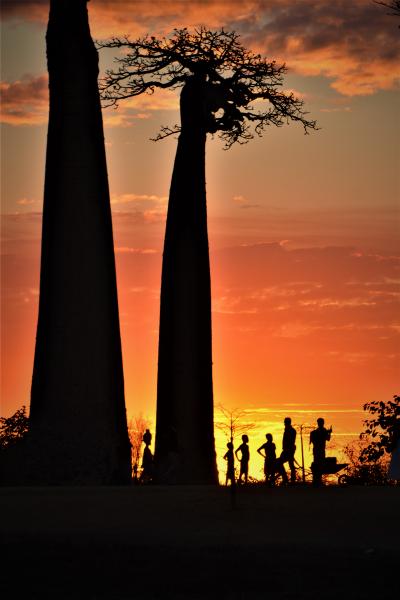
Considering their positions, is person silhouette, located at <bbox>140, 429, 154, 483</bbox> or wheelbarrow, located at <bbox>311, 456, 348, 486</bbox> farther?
person silhouette, located at <bbox>140, 429, 154, 483</bbox>

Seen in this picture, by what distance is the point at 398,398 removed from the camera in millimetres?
31703

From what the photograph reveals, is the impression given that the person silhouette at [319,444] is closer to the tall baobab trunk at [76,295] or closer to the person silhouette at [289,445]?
the person silhouette at [289,445]

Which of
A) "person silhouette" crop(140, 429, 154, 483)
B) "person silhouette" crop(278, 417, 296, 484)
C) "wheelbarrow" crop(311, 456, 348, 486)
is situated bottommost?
"wheelbarrow" crop(311, 456, 348, 486)

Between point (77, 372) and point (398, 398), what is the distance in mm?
8311

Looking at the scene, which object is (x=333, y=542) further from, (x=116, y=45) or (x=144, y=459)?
(x=116, y=45)

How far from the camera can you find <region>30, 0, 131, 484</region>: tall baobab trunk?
29.4 m

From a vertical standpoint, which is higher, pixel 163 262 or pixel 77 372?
pixel 163 262

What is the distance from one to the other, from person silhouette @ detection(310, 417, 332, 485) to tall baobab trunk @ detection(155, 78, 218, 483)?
10.5 metres

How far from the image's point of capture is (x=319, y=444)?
23.9 m

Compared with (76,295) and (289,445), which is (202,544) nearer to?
(289,445)

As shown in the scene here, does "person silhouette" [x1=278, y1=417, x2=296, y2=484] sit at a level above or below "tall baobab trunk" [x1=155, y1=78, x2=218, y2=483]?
below

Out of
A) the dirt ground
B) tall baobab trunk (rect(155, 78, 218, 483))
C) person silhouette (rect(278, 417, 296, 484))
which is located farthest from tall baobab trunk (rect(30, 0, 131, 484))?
person silhouette (rect(278, 417, 296, 484))

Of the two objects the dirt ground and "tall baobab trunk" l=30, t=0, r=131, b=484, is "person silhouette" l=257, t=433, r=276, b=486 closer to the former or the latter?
the dirt ground

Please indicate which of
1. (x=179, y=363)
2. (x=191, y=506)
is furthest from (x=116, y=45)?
(x=191, y=506)
